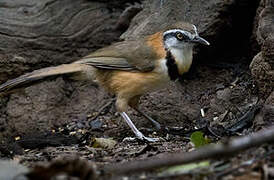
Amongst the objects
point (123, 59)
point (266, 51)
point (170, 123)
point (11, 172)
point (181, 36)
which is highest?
point (181, 36)

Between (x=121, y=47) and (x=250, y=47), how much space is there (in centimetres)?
181

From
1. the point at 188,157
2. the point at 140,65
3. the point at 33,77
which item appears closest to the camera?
the point at 188,157

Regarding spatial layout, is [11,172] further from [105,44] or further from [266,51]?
[105,44]

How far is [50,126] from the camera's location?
706cm

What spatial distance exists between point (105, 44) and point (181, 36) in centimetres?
165

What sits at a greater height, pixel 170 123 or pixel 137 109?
pixel 137 109

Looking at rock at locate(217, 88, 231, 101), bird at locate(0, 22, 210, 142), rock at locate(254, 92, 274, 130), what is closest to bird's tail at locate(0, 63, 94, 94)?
bird at locate(0, 22, 210, 142)

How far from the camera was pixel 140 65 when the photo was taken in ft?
21.0

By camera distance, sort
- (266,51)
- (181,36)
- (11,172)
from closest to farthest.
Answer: (11,172) < (266,51) < (181,36)

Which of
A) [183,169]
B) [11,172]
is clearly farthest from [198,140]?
[11,172]

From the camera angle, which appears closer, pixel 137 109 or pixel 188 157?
pixel 188 157

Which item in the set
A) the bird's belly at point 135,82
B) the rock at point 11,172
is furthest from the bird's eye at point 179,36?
the rock at point 11,172

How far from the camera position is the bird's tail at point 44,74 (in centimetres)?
593

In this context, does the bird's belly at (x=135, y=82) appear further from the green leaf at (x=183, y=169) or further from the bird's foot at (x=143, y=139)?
the green leaf at (x=183, y=169)
